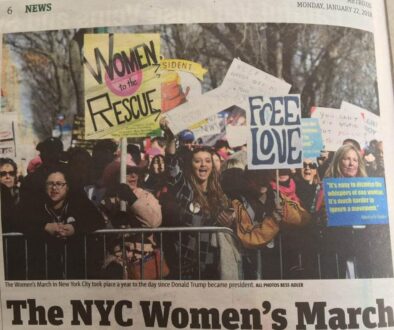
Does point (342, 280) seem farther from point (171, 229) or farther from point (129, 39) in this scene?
point (129, 39)

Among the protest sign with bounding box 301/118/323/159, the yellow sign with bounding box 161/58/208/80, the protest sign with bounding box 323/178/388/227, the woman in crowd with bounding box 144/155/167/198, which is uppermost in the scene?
the yellow sign with bounding box 161/58/208/80

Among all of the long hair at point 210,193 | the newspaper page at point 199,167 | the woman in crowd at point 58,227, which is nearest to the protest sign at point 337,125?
the newspaper page at point 199,167

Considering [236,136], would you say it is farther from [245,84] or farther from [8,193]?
[8,193]

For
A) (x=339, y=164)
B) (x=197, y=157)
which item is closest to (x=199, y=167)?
(x=197, y=157)

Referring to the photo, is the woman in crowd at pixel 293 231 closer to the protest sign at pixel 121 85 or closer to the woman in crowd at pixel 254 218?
the woman in crowd at pixel 254 218

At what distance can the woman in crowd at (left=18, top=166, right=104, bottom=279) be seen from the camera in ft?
1.29

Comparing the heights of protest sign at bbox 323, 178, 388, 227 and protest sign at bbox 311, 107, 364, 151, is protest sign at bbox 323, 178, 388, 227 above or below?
below

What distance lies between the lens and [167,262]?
39 centimetres

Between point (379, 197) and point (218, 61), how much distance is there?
19 cm

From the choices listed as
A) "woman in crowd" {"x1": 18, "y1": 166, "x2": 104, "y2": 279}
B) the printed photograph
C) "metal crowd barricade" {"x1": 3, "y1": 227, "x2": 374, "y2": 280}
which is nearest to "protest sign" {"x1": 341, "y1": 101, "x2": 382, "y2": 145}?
the printed photograph

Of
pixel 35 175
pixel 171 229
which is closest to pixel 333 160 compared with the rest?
pixel 171 229

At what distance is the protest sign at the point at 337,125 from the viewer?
15.3 inches

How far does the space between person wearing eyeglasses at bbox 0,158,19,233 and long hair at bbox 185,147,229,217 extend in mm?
164

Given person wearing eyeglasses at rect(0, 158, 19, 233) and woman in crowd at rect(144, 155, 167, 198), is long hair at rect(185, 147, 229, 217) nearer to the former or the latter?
woman in crowd at rect(144, 155, 167, 198)
